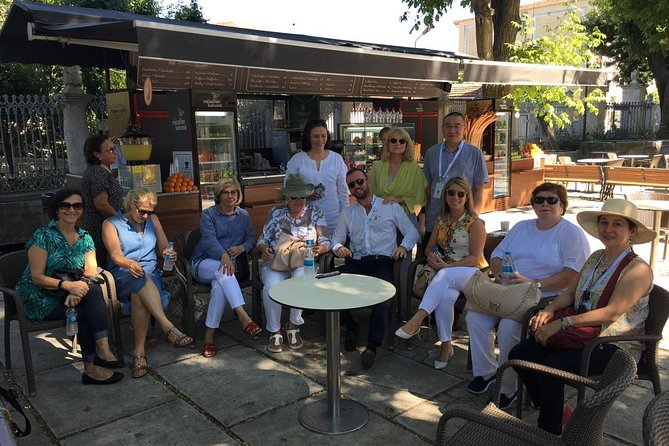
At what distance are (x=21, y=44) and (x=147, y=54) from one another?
3575mm

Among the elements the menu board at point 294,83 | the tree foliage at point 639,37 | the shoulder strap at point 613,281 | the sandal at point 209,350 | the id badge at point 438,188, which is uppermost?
the tree foliage at point 639,37

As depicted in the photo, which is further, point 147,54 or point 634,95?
point 634,95

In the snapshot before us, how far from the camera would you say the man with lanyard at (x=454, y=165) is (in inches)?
180

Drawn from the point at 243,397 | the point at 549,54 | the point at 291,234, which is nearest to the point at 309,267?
the point at 291,234

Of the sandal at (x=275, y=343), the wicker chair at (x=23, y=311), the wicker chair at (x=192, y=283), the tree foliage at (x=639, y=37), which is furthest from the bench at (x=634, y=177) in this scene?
the wicker chair at (x=23, y=311)

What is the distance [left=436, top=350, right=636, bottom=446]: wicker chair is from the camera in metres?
1.74

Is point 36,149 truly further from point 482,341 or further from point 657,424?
point 657,424

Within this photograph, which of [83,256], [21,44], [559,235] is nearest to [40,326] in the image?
[83,256]

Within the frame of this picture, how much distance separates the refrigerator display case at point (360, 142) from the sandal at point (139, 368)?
17.2 feet

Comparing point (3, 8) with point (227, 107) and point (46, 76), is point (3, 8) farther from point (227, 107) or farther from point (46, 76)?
point (227, 107)

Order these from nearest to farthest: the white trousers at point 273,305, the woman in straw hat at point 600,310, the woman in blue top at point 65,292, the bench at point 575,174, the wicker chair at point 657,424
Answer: the wicker chair at point 657,424 → the woman in straw hat at point 600,310 → the woman in blue top at point 65,292 → the white trousers at point 273,305 → the bench at point 575,174

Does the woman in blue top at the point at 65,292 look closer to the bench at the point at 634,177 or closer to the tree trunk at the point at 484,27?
the tree trunk at the point at 484,27

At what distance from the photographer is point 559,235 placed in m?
3.40

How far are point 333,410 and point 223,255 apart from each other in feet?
5.46
